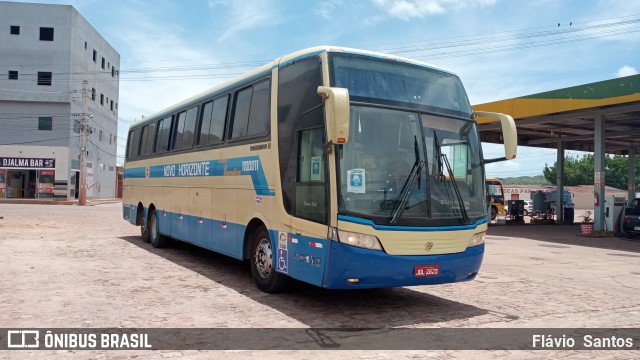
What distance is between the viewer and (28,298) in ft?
24.4

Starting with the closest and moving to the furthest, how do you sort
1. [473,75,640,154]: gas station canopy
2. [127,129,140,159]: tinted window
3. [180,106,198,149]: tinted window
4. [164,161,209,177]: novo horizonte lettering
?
[164,161,209,177]: novo horizonte lettering
[180,106,198,149]: tinted window
[127,129,140,159]: tinted window
[473,75,640,154]: gas station canopy

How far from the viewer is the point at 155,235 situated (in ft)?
46.2

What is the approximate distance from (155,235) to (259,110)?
7.15 m

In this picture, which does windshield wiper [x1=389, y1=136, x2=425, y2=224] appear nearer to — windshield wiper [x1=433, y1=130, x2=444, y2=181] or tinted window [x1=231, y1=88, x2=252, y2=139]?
windshield wiper [x1=433, y1=130, x2=444, y2=181]

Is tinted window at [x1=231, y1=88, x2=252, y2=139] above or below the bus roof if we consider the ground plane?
below

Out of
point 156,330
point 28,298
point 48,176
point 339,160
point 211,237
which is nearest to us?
point 156,330

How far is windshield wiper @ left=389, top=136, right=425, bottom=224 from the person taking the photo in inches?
255

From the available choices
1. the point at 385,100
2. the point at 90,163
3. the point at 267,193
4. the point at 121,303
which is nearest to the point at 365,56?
the point at 385,100

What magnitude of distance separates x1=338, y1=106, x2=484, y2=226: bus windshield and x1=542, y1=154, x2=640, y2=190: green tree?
84738 millimetres

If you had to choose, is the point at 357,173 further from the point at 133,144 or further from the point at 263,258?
the point at 133,144

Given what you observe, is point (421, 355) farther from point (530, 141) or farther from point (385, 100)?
point (530, 141)

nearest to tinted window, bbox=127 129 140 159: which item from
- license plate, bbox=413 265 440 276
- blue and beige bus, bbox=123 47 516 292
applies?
blue and beige bus, bbox=123 47 516 292

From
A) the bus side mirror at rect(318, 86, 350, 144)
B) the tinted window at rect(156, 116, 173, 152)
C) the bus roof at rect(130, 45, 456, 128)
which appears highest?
the bus roof at rect(130, 45, 456, 128)

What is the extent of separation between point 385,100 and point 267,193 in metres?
2.31
